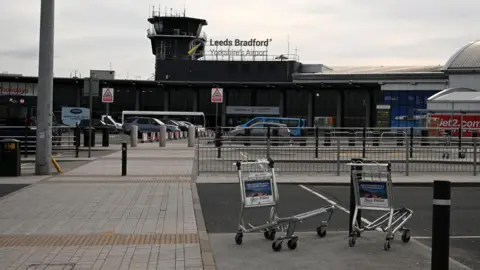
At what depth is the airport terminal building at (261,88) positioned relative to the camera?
65062 mm

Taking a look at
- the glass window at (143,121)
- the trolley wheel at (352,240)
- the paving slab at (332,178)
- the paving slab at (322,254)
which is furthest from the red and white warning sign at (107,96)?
the glass window at (143,121)

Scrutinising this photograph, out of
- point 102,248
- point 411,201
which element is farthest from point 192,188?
point 102,248

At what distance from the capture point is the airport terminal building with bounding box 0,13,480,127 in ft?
213

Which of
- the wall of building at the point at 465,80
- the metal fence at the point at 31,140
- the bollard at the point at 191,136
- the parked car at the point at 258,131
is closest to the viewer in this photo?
the parked car at the point at 258,131

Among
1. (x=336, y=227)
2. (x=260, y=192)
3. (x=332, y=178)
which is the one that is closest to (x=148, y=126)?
(x=332, y=178)

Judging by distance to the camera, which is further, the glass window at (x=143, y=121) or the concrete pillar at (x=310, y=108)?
the concrete pillar at (x=310, y=108)

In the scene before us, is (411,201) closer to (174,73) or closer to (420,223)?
(420,223)

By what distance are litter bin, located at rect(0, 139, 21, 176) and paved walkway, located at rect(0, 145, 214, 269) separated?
997 mm

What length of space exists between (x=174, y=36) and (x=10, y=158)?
245ft

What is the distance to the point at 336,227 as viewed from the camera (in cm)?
920

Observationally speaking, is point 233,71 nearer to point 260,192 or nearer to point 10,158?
point 10,158

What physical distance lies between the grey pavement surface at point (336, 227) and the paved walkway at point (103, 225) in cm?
46

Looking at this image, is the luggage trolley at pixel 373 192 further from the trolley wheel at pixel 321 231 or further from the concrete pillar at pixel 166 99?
the concrete pillar at pixel 166 99

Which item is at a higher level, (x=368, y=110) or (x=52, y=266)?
(x=368, y=110)
